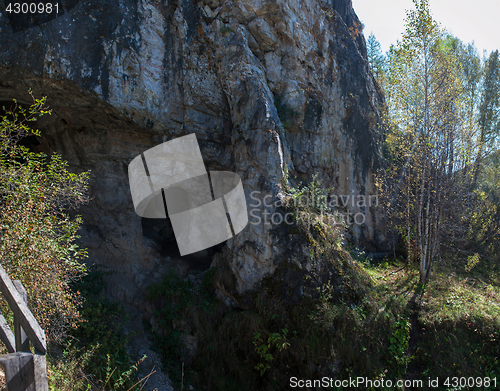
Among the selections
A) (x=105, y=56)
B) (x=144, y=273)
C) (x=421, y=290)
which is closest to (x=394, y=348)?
(x=421, y=290)

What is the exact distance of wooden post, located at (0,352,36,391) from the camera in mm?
2215

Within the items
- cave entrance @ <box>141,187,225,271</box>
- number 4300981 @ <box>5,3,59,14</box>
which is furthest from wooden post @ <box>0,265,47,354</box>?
number 4300981 @ <box>5,3,59,14</box>

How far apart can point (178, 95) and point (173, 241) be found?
186 inches

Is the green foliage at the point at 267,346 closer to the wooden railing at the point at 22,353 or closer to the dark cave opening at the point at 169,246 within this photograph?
the dark cave opening at the point at 169,246

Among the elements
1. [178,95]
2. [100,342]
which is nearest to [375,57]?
[178,95]

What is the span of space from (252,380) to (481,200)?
32.4 ft

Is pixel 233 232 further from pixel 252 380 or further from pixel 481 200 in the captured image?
pixel 481 200

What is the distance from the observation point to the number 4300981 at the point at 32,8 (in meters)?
6.42

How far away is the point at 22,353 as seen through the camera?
2.32 m

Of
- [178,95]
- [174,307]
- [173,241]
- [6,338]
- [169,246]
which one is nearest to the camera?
[6,338]

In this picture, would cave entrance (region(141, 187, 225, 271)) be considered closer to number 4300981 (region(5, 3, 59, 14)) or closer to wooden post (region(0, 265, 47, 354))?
number 4300981 (region(5, 3, 59, 14))

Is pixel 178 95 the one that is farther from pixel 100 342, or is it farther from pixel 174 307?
pixel 100 342

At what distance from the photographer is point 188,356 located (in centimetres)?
723

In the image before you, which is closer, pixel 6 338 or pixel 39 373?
pixel 39 373
